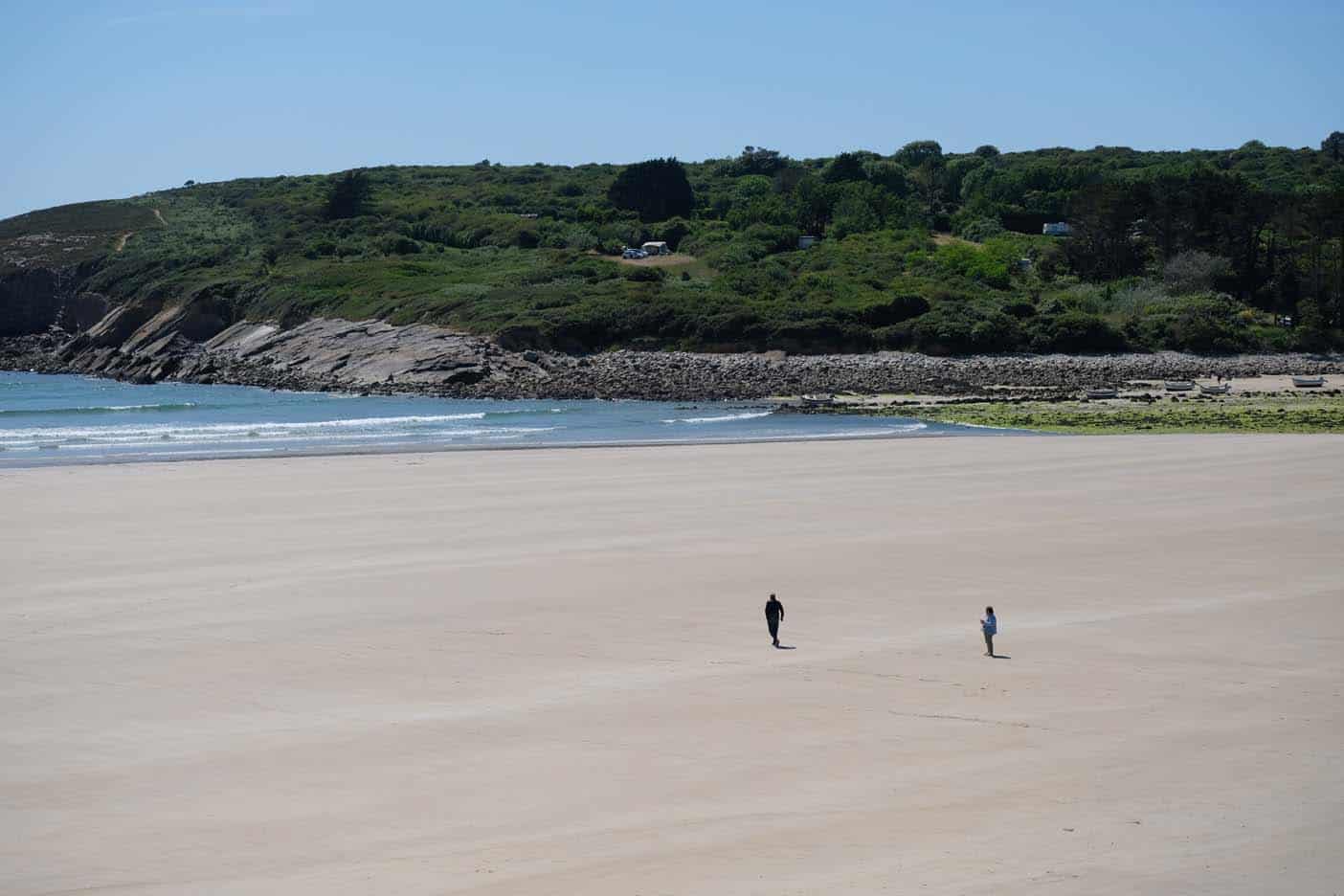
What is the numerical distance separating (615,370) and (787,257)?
3074 centimetres

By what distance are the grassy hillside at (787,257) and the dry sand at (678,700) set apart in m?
42.2

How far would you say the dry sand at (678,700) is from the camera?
9.88 metres

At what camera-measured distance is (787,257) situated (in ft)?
294

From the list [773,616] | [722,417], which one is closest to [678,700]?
[773,616]

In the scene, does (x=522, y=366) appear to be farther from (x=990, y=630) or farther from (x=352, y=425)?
(x=990, y=630)

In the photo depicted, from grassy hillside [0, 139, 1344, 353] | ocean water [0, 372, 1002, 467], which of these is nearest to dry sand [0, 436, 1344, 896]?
ocean water [0, 372, 1002, 467]

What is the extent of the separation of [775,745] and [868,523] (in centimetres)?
1225

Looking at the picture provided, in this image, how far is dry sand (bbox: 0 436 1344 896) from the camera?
9.88 m

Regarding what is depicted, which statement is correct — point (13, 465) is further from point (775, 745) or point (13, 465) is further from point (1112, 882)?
point (1112, 882)

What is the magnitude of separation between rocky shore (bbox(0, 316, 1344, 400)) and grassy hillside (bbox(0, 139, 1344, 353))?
2.22 meters

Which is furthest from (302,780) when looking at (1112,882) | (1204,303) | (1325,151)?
(1325,151)

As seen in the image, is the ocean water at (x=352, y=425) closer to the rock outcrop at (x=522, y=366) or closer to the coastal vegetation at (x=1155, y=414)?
the coastal vegetation at (x=1155, y=414)

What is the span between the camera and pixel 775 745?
1221 centimetres

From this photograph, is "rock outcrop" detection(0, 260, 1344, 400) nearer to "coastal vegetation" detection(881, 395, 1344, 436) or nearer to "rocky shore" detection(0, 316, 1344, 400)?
"rocky shore" detection(0, 316, 1344, 400)
